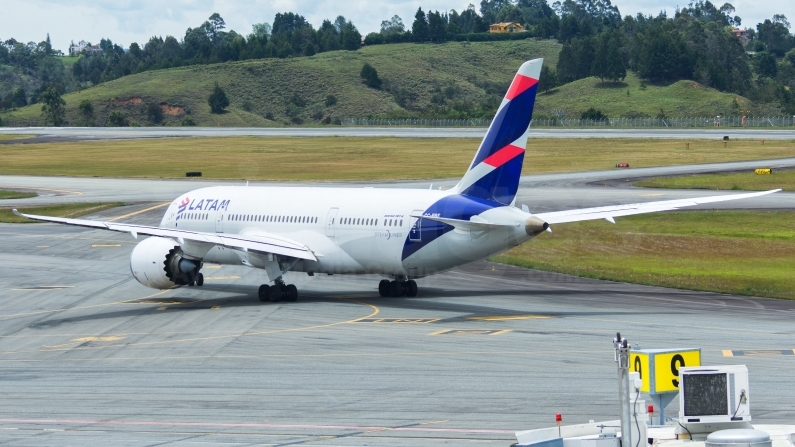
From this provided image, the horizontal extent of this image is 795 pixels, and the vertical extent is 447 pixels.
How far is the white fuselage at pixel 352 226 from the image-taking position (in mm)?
43156

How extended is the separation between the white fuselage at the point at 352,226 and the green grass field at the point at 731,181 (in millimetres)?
48600

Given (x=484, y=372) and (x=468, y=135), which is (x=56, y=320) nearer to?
(x=484, y=372)

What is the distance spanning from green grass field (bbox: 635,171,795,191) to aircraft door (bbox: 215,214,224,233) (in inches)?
1925

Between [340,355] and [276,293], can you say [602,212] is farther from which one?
[340,355]

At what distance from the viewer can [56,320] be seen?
4412cm

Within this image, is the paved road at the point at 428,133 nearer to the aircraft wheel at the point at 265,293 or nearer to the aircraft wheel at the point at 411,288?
the aircraft wheel at the point at 411,288

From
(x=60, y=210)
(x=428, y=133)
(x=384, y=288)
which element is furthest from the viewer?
(x=428, y=133)

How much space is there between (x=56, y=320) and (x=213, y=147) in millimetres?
110339

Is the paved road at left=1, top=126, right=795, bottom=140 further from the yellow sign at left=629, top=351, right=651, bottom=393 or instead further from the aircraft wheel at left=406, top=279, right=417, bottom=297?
the yellow sign at left=629, top=351, right=651, bottom=393

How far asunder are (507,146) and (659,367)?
23870mm

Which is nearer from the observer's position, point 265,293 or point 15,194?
point 265,293

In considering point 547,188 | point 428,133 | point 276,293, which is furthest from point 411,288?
point 428,133

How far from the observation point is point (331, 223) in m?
47.7

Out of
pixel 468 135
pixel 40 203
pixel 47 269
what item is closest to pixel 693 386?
pixel 47 269
